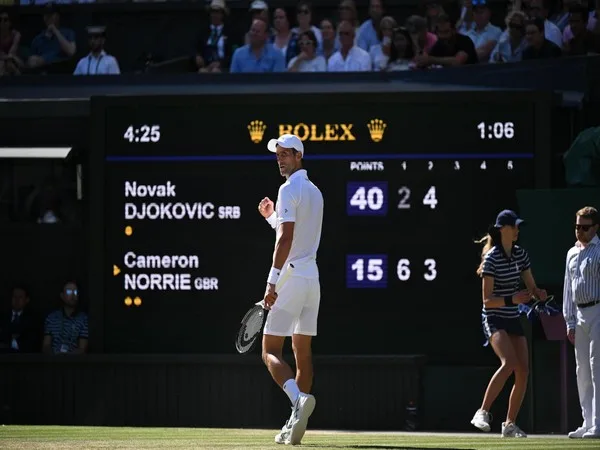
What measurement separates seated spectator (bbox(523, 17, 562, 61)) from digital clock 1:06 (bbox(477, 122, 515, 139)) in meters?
1.59

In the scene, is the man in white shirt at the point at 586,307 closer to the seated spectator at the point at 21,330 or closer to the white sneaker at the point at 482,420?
the white sneaker at the point at 482,420

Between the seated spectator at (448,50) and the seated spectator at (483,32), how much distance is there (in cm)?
37

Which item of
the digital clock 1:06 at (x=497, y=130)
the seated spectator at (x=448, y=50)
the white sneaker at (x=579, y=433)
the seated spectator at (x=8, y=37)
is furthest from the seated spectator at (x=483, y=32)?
the white sneaker at (x=579, y=433)

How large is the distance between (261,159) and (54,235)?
2.40 meters

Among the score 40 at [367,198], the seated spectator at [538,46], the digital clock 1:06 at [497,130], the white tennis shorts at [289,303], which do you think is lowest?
the white tennis shorts at [289,303]

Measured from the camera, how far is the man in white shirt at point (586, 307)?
472 inches

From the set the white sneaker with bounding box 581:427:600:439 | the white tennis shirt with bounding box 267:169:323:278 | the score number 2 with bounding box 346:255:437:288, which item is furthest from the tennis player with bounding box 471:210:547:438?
the score number 2 with bounding box 346:255:437:288

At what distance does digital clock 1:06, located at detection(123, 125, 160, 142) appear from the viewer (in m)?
15.7

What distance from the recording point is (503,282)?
12203 mm

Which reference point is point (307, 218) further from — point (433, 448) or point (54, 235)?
point (54, 235)

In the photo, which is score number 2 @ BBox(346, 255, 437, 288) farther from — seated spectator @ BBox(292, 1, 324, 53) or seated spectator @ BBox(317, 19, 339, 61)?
seated spectator @ BBox(292, 1, 324, 53)

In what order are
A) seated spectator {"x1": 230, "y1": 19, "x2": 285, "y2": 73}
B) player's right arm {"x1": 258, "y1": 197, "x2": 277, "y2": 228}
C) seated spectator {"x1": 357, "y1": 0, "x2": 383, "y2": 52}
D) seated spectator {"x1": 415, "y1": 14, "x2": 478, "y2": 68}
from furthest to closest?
seated spectator {"x1": 357, "y1": 0, "x2": 383, "y2": 52} < seated spectator {"x1": 230, "y1": 19, "x2": 285, "y2": 73} < seated spectator {"x1": 415, "y1": 14, "x2": 478, "y2": 68} < player's right arm {"x1": 258, "y1": 197, "x2": 277, "y2": 228}

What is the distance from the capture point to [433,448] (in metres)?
10.2

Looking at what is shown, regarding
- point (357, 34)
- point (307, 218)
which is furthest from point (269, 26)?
point (307, 218)
